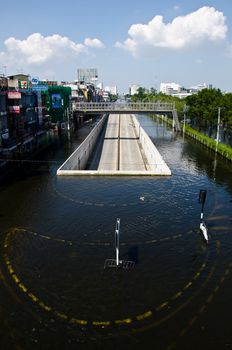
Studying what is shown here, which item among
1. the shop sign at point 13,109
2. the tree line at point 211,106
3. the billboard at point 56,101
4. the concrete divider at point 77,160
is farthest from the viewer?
the billboard at point 56,101

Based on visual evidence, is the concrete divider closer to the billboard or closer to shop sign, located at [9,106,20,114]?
shop sign, located at [9,106,20,114]

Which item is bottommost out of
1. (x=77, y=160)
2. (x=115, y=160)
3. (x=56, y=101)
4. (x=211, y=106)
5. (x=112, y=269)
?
(x=112, y=269)

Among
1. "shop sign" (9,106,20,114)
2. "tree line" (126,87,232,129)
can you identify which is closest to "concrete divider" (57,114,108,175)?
"shop sign" (9,106,20,114)

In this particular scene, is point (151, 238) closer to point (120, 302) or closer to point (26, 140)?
point (120, 302)

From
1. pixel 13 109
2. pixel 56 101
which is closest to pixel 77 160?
pixel 13 109

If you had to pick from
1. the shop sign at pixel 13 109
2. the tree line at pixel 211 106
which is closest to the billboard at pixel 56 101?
the shop sign at pixel 13 109

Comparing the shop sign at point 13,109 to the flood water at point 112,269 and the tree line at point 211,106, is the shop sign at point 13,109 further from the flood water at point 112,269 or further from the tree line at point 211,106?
the tree line at point 211,106

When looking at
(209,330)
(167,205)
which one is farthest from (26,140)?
(209,330)

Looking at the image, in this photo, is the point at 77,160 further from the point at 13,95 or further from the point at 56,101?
the point at 56,101

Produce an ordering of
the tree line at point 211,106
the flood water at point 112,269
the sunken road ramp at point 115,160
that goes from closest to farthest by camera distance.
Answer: the flood water at point 112,269, the sunken road ramp at point 115,160, the tree line at point 211,106
